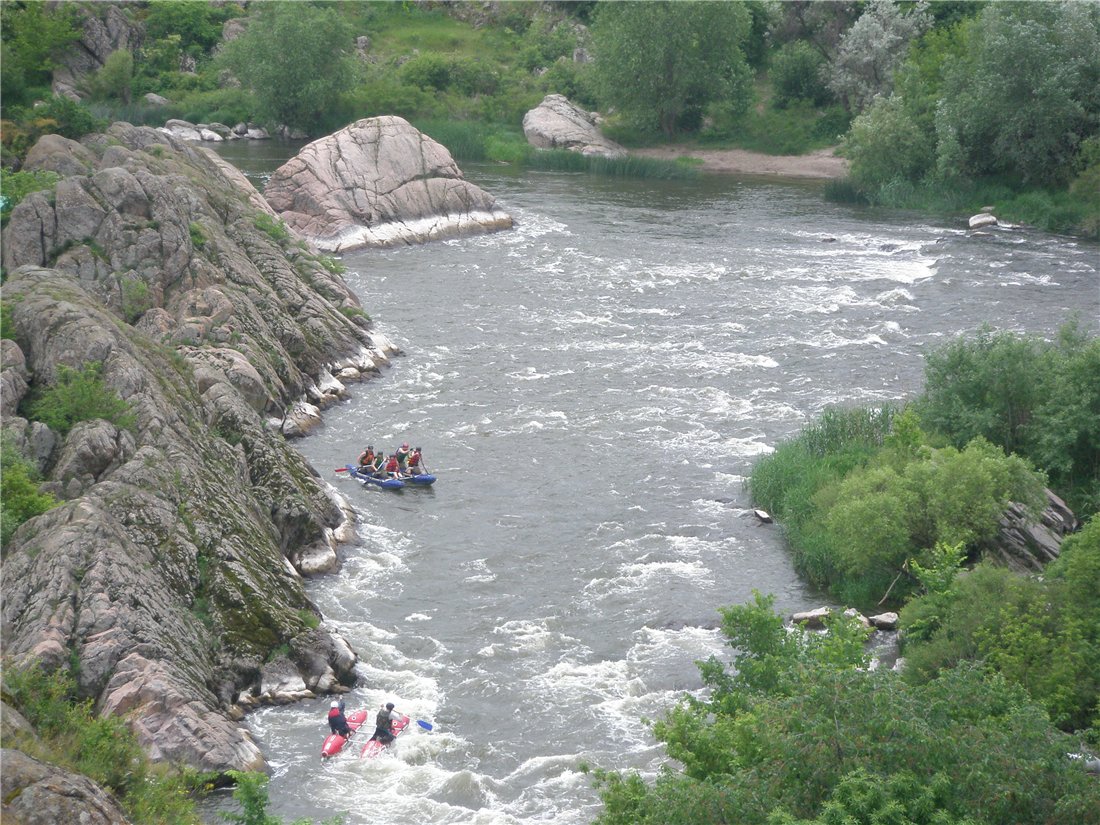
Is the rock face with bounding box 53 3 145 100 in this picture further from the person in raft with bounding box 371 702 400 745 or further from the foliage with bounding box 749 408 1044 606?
the person in raft with bounding box 371 702 400 745

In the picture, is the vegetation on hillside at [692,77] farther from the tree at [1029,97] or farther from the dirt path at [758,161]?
the dirt path at [758,161]

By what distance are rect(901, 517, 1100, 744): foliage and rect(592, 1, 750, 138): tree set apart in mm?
70237

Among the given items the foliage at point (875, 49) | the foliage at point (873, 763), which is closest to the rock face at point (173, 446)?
the foliage at point (873, 763)

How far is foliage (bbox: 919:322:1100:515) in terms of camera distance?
1307 inches

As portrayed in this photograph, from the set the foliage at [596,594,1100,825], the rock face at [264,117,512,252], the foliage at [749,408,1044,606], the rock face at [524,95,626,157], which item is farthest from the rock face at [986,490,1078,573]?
the rock face at [524,95,626,157]

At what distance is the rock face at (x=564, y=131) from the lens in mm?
92500

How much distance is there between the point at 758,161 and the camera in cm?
9112

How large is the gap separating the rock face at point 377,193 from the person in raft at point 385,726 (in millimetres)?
41741

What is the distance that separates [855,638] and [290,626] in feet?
40.1

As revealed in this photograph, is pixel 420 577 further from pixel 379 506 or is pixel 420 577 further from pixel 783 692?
pixel 783 692

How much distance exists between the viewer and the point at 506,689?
27312 mm

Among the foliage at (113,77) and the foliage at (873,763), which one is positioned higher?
the foliage at (113,77)

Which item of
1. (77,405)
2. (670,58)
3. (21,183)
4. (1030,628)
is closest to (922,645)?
(1030,628)

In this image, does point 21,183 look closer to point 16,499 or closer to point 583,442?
point 16,499
